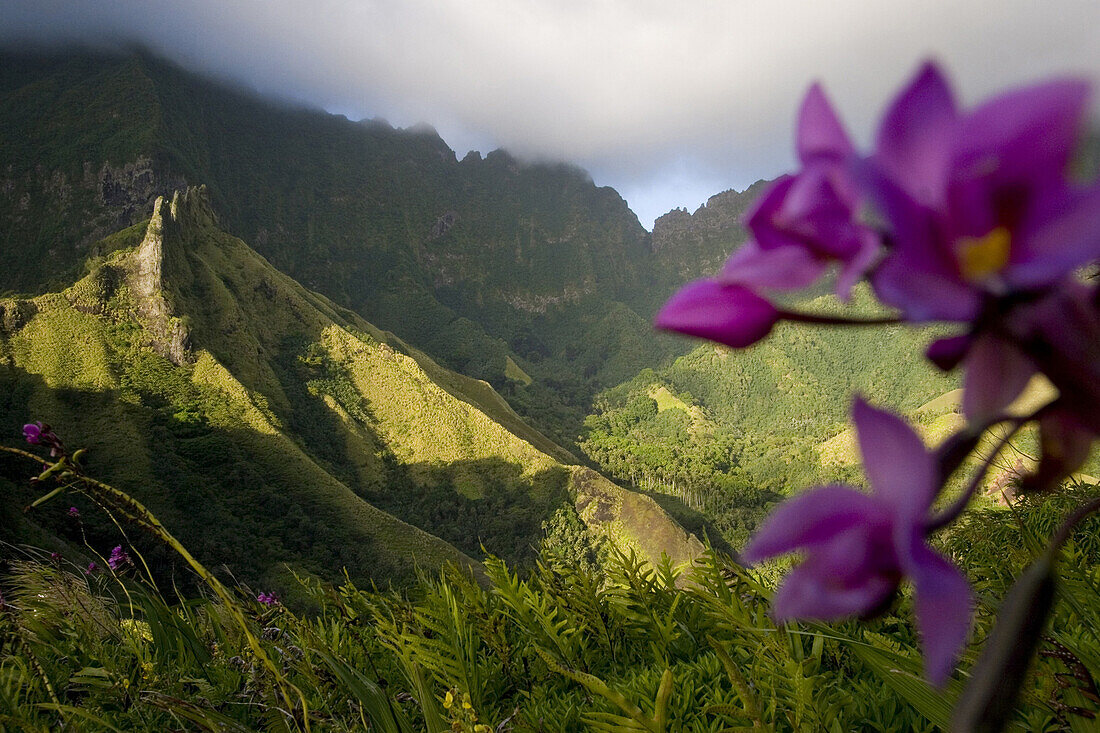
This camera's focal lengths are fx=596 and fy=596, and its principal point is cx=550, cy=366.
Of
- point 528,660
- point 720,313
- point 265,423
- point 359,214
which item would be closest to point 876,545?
point 720,313

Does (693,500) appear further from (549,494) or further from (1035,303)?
(1035,303)

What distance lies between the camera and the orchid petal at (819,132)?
379 millimetres

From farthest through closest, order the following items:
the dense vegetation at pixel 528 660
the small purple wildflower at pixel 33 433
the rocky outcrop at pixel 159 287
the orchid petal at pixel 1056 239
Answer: the rocky outcrop at pixel 159 287 → the small purple wildflower at pixel 33 433 → the dense vegetation at pixel 528 660 → the orchid petal at pixel 1056 239

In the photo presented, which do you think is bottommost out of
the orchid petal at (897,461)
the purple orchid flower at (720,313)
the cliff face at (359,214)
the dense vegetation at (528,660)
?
the dense vegetation at (528,660)

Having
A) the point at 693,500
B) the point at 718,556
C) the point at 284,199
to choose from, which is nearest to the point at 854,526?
the point at 718,556

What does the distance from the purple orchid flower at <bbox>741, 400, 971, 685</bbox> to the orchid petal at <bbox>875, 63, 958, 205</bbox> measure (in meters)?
0.14

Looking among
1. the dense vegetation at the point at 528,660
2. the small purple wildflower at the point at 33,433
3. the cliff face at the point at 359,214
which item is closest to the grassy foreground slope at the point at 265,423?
the cliff face at the point at 359,214

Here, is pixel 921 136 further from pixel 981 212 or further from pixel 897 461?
pixel 897 461

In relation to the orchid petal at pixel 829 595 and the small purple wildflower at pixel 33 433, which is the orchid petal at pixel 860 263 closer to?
the orchid petal at pixel 829 595

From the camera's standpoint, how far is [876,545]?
40cm

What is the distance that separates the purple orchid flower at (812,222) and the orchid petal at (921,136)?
0.02m

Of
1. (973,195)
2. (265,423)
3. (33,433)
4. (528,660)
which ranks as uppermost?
(973,195)

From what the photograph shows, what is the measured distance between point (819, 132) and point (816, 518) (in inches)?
10.0

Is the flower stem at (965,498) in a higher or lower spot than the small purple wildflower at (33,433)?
higher
